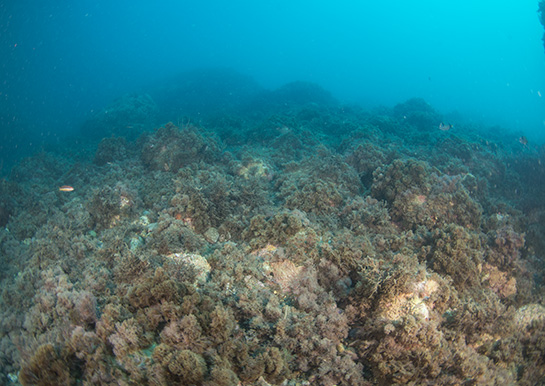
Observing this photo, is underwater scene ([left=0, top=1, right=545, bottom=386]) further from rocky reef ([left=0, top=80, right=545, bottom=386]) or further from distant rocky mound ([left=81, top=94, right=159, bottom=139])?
distant rocky mound ([left=81, top=94, right=159, bottom=139])

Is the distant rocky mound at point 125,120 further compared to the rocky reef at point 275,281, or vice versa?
the distant rocky mound at point 125,120

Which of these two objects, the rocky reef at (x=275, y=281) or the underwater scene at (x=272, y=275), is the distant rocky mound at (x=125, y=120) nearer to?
the underwater scene at (x=272, y=275)

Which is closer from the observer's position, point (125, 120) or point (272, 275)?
point (272, 275)

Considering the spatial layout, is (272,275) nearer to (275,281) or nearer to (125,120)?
(275,281)

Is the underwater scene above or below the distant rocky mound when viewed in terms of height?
above

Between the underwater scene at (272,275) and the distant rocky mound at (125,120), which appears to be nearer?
the underwater scene at (272,275)

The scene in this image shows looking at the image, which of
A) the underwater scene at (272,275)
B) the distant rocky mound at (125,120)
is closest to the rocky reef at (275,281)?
the underwater scene at (272,275)

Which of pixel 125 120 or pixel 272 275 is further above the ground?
pixel 272 275

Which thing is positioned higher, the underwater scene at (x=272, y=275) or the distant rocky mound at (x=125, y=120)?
the underwater scene at (x=272, y=275)

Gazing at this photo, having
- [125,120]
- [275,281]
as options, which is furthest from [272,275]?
[125,120]

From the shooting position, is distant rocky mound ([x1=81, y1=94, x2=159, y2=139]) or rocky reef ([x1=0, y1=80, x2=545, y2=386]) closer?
rocky reef ([x1=0, y1=80, x2=545, y2=386])

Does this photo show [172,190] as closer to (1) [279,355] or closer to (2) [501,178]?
(1) [279,355]

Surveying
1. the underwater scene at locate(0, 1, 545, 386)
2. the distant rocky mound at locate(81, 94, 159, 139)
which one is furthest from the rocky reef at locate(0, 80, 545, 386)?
the distant rocky mound at locate(81, 94, 159, 139)

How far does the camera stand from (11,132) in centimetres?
3161
